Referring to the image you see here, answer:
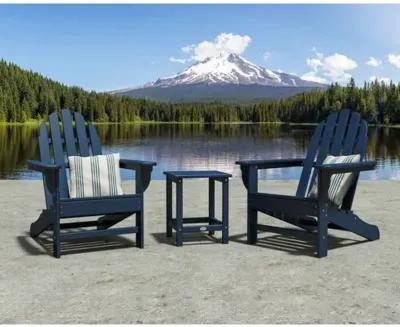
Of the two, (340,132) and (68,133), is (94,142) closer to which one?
(68,133)

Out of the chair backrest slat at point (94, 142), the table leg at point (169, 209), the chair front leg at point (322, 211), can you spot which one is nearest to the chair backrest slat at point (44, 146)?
the chair backrest slat at point (94, 142)

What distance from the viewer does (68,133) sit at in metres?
5.43

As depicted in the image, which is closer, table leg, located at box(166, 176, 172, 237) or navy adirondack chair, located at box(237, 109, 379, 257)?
navy adirondack chair, located at box(237, 109, 379, 257)

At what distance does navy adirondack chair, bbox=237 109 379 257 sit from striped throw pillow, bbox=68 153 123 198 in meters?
1.17

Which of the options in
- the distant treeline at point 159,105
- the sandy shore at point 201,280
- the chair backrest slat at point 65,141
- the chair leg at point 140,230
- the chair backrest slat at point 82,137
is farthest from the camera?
the distant treeline at point 159,105

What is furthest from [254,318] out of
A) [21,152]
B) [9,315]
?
[21,152]

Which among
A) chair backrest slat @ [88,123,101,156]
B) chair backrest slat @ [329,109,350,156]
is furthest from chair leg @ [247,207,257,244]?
chair backrest slat @ [88,123,101,156]

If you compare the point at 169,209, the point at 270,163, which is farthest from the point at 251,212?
the point at 169,209

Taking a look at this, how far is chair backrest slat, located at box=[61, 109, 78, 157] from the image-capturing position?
540 centimetres

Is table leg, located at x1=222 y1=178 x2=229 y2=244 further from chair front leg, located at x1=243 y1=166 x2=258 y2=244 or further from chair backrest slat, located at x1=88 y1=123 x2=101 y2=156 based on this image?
chair backrest slat, located at x1=88 y1=123 x2=101 y2=156

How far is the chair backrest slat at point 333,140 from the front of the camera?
5332mm

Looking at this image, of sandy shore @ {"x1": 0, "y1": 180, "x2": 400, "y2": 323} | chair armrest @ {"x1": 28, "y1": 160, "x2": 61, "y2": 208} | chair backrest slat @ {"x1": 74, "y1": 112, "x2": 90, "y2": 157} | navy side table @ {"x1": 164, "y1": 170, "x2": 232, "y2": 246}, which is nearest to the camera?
sandy shore @ {"x1": 0, "y1": 180, "x2": 400, "y2": 323}

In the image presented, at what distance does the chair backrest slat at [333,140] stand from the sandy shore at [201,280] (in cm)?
62

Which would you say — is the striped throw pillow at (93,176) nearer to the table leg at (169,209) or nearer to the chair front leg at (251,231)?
the table leg at (169,209)
